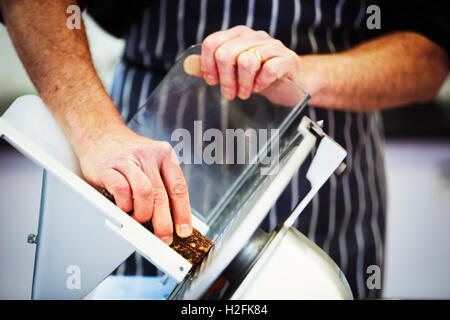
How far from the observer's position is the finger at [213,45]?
0.42m

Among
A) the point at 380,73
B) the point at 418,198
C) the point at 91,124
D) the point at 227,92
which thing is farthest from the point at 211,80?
the point at 418,198

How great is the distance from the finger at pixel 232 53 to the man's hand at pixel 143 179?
105 mm

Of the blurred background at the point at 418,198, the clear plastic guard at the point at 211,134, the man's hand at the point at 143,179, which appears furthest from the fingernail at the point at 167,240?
the blurred background at the point at 418,198

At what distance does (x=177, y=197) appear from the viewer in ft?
1.25

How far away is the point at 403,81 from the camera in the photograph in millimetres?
633

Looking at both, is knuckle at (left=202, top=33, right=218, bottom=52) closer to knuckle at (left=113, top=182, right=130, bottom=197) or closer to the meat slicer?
the meat slicer

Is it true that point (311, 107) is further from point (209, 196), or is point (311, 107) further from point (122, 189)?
point (122, 189)

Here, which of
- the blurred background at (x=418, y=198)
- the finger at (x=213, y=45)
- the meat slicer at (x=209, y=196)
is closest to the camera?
the meat slicer at (x=209, y=196)

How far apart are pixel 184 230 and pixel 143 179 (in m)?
0.06

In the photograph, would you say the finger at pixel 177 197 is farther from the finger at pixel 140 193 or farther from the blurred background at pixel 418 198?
the blurred background at pixel 418 198

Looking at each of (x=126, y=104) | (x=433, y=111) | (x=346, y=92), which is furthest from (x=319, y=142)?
(x=433, y=111)

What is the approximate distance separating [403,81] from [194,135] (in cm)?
36

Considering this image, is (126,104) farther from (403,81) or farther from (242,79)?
(403,81)
